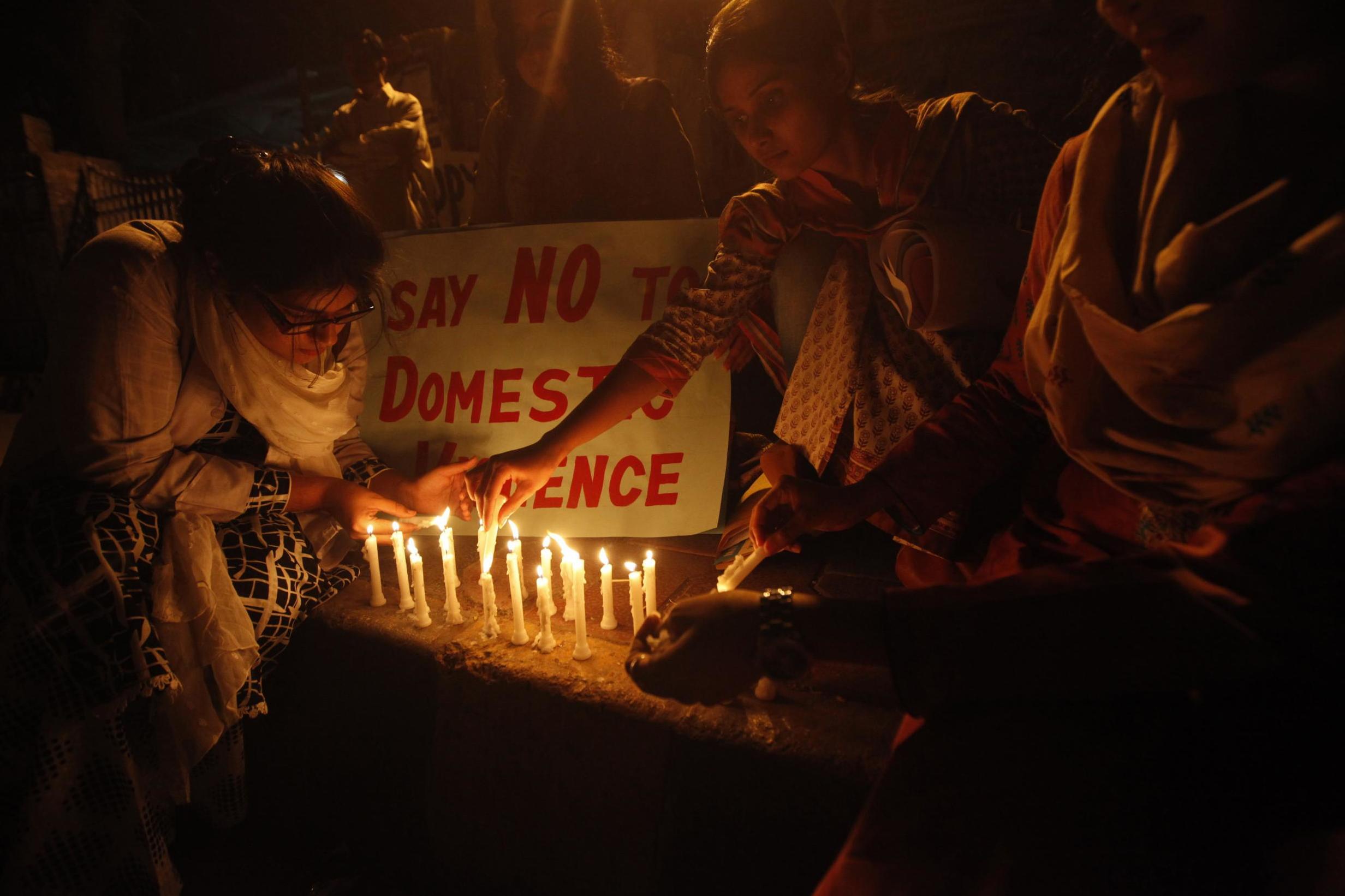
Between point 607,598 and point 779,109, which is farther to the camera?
point 607,598

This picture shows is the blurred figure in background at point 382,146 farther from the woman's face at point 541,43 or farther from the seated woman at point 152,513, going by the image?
the seated woman at point 152,513

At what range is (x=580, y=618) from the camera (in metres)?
2.29

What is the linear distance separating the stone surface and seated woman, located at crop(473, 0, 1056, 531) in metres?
→ 0.58

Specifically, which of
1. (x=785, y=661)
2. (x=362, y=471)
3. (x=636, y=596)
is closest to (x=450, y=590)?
(x=636, y=596)

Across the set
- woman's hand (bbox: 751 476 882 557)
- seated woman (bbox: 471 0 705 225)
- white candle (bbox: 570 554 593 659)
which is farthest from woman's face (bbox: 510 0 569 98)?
woman's hand (bbox: 751 476 882 557)

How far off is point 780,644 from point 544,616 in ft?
3.99

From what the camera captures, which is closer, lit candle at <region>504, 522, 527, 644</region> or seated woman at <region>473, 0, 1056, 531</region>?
seated woman at <region>473, 0, 1056, 531</region>

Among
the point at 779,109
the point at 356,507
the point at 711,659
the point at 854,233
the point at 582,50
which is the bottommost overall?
the point at 356,507

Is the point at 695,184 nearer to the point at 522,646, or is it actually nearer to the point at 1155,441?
the point at 522,646

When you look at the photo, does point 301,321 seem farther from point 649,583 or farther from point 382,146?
point 382,146

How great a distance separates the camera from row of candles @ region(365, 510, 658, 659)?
7.59 ft

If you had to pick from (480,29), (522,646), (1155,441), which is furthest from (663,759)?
(480,29)

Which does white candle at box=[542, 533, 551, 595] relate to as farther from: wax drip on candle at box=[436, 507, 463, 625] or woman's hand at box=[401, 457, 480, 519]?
woman's hand at box=[401, 457, 480, 519]

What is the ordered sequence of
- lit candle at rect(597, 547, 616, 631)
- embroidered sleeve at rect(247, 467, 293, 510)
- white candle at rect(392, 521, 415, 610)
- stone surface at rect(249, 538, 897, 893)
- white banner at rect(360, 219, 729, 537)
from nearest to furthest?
stone surface at rect(249, 538, 897, 893)
lit candle at rect(597, 547, 616, 631)
embroidered sleeve at rect(247, 467, 293, 510)
white candle at rect(392, 521, 415, 610)
white banner at rect(360, 219, 729, 537)
